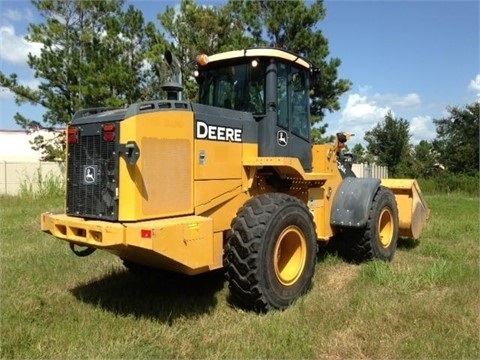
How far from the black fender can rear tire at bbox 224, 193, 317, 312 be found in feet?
4.20

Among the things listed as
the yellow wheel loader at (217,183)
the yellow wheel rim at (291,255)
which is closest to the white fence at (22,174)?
the yellow wheel loader at (217,183)

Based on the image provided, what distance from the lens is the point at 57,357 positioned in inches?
156

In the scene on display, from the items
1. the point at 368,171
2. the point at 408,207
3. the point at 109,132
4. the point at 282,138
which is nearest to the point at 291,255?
the point at 282,138

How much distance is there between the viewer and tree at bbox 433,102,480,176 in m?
34.2

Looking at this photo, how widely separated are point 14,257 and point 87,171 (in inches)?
129

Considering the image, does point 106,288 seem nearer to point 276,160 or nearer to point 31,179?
point 276,160

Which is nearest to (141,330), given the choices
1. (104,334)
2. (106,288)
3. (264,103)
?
(104,334)

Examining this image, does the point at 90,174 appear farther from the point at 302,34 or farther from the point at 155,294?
the point at 302,34

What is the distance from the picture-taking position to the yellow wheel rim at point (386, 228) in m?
7.34

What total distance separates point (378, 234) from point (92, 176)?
406 cm

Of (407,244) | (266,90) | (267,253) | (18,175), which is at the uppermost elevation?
(266,90)

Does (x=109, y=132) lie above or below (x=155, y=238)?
above

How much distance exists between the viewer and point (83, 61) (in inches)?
778

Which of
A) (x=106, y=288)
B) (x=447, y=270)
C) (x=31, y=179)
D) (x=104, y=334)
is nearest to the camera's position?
(x=104, y=334)
